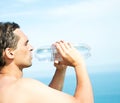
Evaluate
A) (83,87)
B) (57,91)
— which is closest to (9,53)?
(57,91)

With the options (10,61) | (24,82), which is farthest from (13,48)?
(24,82)

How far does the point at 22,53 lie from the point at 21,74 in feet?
0.62

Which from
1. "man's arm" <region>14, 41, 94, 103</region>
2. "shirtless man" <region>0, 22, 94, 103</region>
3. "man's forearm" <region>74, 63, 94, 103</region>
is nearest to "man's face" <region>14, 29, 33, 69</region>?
"shirtless man" <region>0, 22, 94, 103</region>

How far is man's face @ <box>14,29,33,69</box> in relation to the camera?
11.6ft

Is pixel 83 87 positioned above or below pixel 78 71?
below

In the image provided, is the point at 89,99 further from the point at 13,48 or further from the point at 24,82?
the point at 13,48

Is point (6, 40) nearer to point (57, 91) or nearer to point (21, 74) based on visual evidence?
point (21, 74)

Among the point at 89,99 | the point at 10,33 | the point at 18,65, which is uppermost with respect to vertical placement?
the point at 10,33

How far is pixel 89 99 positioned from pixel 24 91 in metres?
0.48

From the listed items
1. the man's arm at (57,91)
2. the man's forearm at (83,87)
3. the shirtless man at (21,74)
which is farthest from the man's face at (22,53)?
the man's forearm at (83,87)

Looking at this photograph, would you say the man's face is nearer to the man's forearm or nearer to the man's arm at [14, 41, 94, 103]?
the man's arm at [14, 41, 94, 103]

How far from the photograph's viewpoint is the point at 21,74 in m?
3.62

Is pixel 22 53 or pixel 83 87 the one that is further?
pixel 22 53

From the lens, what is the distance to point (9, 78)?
11.4ft
